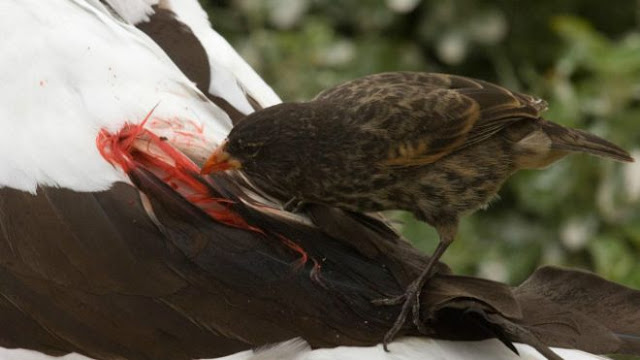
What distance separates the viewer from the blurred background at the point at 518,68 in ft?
10.8

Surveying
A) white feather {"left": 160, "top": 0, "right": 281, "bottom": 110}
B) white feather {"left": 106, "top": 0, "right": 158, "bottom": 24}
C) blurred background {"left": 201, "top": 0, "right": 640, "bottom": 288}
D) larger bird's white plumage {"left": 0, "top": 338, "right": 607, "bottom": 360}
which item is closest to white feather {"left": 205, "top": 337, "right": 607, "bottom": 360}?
larger bird's white plumage {"left": 0, "top": 338, "right": 607, "bottom": 360}

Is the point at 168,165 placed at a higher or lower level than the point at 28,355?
higher

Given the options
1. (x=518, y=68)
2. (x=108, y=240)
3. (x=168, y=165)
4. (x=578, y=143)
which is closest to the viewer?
(x=108, y=240)

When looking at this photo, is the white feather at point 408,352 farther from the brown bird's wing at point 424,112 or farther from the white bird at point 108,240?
the brown bird's wing at point 424,112

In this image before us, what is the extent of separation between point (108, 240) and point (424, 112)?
0.55 metres

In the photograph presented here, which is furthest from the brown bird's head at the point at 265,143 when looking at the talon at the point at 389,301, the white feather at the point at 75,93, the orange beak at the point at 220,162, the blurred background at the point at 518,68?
the blurred background at the point at 518,68

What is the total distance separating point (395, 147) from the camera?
1943mm

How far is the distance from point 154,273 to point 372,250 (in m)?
0.34

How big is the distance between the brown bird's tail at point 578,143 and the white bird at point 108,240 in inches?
15.2

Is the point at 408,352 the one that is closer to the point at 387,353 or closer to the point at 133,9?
the point at 387,353

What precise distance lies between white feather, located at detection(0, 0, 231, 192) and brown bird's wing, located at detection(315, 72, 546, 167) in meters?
0.25

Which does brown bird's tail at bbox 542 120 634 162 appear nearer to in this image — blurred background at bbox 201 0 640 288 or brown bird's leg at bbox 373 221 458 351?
brown bird's leg at bbox 373 221 458 351

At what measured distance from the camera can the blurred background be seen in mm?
3291

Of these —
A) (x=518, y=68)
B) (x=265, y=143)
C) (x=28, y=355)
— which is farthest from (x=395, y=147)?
(x=518, y=68)
